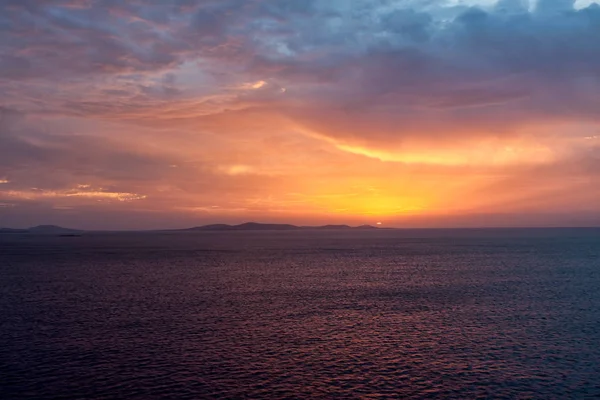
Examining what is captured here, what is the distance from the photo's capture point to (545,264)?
12756cm

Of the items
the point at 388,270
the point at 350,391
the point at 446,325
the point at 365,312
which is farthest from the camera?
the point at 388,270

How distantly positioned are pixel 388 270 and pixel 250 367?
A: 7783 centimetres

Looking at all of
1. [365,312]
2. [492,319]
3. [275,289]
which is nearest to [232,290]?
[275,289]

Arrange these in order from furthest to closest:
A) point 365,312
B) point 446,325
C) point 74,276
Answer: point 74,276
point 365,312
point 446,325

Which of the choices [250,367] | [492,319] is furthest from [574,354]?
[250,367]

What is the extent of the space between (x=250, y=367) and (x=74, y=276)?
238ft

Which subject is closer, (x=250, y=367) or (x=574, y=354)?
(x=250, y=367)

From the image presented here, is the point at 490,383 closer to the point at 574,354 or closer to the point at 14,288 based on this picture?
the point at 574,354

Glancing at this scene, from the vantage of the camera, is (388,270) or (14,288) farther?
(388,270)

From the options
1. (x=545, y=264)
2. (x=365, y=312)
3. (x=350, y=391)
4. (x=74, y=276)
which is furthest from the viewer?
(x=545, y=264)

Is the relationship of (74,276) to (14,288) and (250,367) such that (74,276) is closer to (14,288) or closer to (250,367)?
(14,288)

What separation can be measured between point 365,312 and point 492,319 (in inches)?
555

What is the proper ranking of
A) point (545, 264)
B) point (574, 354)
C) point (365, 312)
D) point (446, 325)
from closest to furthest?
point (574, 354)
point (446, 325)
point (365, 312)
point (545, 264)

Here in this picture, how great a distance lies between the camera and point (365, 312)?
198ft
